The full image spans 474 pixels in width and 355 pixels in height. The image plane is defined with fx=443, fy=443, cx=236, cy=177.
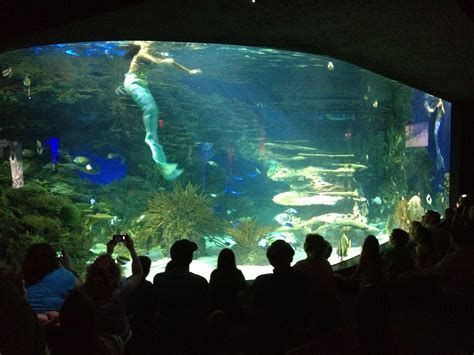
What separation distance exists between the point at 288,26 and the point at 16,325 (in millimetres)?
5801

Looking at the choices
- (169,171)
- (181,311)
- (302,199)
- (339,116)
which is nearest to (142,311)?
(181,311)

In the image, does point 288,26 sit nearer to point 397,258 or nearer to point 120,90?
point 397,258

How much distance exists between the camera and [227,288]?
4273 mm

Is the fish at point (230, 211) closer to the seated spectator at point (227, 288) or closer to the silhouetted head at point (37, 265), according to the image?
the seated spectator at point (227, 288)

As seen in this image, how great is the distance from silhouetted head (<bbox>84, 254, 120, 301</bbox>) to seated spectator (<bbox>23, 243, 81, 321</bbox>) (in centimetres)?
10

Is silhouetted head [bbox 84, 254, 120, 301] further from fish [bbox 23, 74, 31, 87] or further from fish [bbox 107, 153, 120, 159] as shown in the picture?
fish [bbox 23, 74, 31, 87]

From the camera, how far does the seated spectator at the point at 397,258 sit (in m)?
4.96

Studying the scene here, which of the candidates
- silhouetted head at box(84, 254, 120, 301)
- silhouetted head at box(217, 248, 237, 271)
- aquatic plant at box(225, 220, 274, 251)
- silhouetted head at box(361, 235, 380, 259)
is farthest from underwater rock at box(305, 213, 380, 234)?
silhouetted head at box(84, 254, 120, 301)

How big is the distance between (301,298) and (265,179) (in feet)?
24.9

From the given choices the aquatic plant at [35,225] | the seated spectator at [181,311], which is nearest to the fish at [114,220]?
the aquatic plant at [35,225]

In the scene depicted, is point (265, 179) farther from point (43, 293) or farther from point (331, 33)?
point (43, 293)

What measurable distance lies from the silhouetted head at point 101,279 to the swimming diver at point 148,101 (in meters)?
6.73

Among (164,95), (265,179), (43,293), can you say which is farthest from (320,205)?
(43,293)

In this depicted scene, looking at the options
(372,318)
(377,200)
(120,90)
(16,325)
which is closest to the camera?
(16,325)
